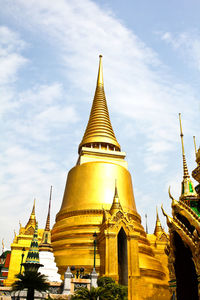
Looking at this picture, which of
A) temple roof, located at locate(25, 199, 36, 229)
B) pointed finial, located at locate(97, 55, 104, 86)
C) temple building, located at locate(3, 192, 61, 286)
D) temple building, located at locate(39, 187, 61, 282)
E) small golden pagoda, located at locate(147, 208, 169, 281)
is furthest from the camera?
pointed finial, located at locate(97, 55, 104, 86)

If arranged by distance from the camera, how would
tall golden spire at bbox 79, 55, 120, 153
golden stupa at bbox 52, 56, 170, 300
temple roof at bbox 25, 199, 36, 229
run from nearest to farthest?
golden stupa at bbox 52, 56, 170, 300 < temple roof at bbox 25, 199, 36, 229 < tall golden spire at bbox 79, 55, 120, 153

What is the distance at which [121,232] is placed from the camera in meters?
20.5

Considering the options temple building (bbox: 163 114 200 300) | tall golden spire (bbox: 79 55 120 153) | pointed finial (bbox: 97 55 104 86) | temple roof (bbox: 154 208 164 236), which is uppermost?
pointed finial (bbox: 97 55 104 86)

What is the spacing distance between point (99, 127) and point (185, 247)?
2288cm

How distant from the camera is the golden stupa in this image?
62.3 feet

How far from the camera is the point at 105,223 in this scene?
20.0m

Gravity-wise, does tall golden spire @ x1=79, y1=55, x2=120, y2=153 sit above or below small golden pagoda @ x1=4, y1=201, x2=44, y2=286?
above

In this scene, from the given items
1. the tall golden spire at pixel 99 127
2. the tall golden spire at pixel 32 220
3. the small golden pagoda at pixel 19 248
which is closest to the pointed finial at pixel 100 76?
the tall golden spire at pixel 99 127

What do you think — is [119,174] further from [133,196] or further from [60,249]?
[60,249]

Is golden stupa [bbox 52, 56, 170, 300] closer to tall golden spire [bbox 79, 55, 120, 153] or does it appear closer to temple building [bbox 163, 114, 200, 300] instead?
tall golden spire [bbox 79, 55, 120, 153]

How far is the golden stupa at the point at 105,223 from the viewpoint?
62.3 ft

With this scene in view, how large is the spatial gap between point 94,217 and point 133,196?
5.71 meters

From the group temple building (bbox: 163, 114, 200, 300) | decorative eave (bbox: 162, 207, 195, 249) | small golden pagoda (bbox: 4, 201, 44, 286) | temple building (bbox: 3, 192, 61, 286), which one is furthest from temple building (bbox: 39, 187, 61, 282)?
decorative eave (bbox: 162, 207, 195, 249)

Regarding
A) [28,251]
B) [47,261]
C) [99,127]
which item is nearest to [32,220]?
[47,261]
